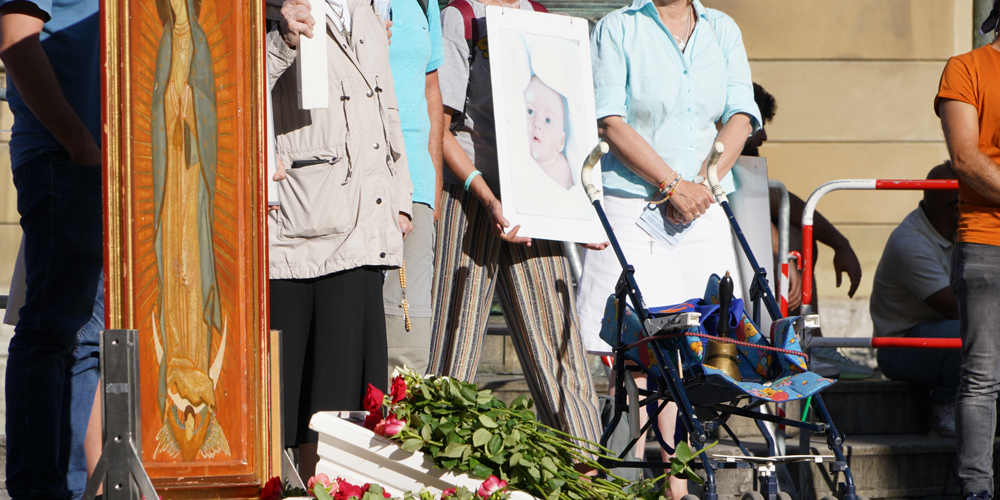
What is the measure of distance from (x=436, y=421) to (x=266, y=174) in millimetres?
679

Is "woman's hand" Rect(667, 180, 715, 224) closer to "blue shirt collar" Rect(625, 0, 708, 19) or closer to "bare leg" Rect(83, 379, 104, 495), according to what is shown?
"blue shirt collar" Rect(625, 0, 708, 19)

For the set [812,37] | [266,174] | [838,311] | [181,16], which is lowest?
[838,311]

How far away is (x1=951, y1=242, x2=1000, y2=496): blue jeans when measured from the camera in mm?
3518

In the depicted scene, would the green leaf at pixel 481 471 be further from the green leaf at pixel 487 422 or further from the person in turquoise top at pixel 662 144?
the person in turquoise top at pixel 662 144

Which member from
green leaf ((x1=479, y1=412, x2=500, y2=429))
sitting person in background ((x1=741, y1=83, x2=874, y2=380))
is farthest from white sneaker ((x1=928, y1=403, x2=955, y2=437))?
green leaf ((x1=479, y1=412, x2=500, y2=429))

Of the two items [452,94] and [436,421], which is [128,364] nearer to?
[436,421]

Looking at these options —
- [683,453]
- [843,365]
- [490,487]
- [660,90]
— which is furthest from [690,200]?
[843,365]

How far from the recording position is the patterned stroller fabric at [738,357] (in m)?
2.71

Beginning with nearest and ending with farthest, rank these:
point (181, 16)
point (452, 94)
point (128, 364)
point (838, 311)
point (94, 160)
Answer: point (128, 364) → point (181, 16) → point (94, 160) → point (452, 94) → point (838, 311)

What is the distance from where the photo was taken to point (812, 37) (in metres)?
6.84

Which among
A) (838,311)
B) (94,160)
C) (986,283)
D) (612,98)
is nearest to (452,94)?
(612,98)

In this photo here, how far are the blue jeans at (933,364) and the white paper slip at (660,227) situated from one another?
1884 millimetres

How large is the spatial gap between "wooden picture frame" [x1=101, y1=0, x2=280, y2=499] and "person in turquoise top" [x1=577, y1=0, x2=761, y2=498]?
68.0 inches

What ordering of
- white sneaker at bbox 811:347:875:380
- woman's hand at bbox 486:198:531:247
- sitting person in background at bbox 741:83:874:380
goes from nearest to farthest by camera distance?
woman's hand at bbox 486:198:531:247, sitting person in background at bbox 741:83:874:380, white sneaker at bbox 811:347:875:380
